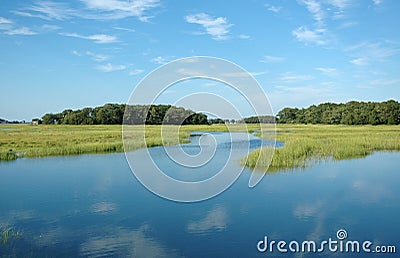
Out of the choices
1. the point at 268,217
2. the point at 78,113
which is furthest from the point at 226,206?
the point at 78,113

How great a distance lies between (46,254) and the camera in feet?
23.0

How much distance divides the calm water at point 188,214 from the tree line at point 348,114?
4994 centimetres

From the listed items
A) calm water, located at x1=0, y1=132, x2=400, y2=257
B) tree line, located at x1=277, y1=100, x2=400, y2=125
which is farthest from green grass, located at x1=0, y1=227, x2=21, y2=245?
tree line, located at x1=277, y1=100, x2=400, y2=125

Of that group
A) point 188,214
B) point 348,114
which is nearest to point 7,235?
point 188,214

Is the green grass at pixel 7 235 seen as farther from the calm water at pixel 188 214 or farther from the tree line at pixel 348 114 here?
the tree line at pixel 348 114

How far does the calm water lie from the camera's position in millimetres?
7523

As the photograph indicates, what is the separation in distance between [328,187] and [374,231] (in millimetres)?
4750

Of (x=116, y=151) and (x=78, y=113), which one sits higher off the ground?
(x=78, y=113)

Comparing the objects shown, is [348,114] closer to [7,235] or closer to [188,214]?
[188,214]

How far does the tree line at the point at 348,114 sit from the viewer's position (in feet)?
196

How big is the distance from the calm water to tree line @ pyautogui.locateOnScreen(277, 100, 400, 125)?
1966 inches

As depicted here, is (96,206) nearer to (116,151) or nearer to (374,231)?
(374,231)

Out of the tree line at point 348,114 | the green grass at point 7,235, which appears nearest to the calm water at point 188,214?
the green grass at point 7,235

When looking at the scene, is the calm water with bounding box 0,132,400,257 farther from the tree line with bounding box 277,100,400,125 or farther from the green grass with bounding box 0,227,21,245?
the tree line with bounding box 277,100,400,125
